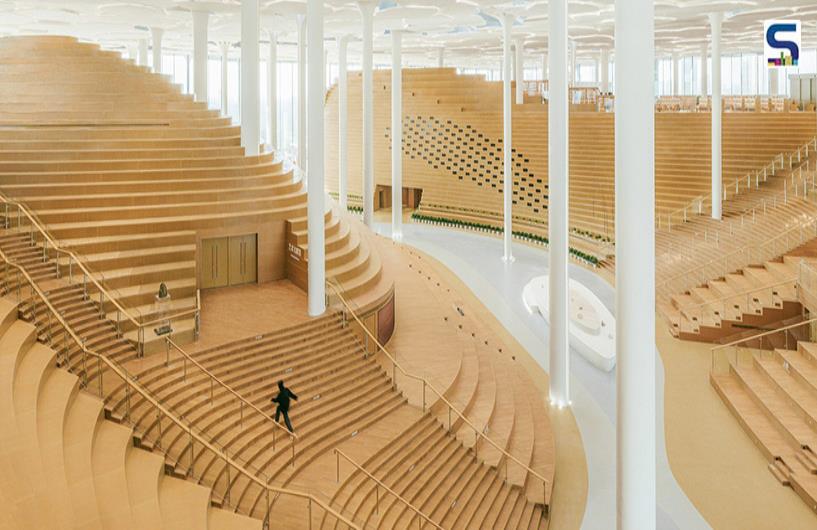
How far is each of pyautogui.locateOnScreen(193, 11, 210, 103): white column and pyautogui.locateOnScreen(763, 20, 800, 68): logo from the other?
53.1 feet

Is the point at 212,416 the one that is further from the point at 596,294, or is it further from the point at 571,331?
the point at 596,294

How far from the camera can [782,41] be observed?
20.3m

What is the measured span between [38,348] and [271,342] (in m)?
3.34

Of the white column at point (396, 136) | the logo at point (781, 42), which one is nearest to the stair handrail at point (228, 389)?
the white column at point (396, 136)

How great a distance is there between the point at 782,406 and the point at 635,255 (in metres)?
6.55

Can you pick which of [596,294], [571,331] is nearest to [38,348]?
[571,331]

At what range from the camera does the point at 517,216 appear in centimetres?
2706

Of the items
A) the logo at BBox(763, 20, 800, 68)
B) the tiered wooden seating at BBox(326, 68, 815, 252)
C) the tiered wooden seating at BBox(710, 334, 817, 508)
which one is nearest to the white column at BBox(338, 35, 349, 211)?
the tiered wooden seating at BBox(326, 68, 815, 252)

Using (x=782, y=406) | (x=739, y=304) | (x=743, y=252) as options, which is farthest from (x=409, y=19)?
(x=782, y=406)

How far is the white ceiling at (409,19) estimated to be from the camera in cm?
2070

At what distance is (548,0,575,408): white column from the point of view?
11.5m

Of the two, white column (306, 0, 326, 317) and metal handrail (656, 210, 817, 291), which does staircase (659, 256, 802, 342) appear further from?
white column (306, 0, 326, 317)

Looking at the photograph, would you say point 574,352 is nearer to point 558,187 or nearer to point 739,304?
point 739,304

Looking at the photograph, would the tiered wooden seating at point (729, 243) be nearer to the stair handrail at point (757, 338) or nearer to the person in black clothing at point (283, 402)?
the stair handrail at point (757, 338)
